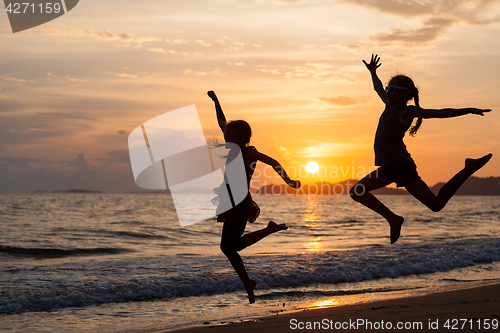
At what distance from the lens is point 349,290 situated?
10.4 meters

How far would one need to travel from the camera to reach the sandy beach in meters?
5.68

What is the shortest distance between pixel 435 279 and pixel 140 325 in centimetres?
843

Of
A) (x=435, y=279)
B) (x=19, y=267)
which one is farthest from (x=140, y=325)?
(x=19, y=267)

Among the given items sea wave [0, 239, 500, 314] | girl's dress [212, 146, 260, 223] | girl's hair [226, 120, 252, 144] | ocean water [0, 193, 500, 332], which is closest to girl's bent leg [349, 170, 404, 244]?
girl's dress [212, 146, 260, 223]

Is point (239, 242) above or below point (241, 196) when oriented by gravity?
below

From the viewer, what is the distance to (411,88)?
506 centimetres

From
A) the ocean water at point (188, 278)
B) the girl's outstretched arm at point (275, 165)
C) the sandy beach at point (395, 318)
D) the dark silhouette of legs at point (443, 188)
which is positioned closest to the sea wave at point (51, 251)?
the ocean water at point (188, 278)

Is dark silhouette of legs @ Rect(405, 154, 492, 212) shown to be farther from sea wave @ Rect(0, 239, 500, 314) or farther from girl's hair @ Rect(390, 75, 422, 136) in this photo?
sea wave @ Rect(0, 239, 500, 314)

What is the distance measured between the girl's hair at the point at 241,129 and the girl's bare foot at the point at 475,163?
2665 mm

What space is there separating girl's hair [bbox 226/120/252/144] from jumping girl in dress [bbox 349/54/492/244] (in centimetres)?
148

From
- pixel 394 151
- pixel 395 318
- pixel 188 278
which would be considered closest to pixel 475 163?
pixel 394 151

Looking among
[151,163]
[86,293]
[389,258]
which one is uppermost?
[151,163]

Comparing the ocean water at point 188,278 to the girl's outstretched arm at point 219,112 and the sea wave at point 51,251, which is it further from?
the girl's outstretched arm at point 219,112

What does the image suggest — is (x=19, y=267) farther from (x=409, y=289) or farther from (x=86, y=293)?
(x=409, y=289)
